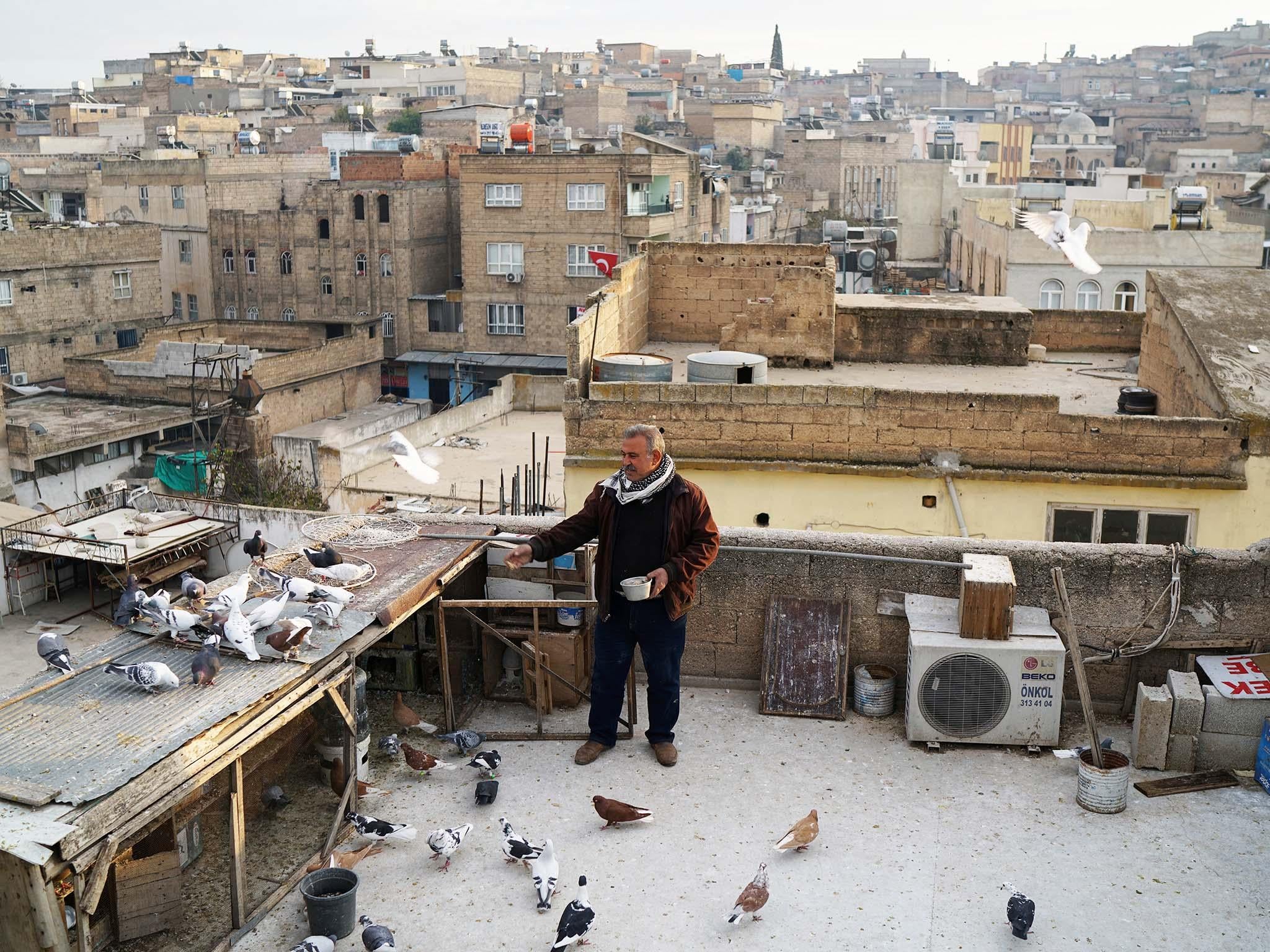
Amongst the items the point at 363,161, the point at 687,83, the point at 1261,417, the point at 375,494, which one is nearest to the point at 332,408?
the point at 363,161

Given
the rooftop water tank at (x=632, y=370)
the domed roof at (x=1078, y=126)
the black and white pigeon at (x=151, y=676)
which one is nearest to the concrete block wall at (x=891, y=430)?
the rooftop water tank at (x=632, y=370)

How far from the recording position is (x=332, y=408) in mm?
43062

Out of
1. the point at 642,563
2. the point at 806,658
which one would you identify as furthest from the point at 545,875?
the point at 806,658

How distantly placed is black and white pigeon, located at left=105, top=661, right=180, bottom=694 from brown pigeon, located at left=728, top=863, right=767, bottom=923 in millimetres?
2840

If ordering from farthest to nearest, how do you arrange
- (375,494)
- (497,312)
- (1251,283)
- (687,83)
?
(687,83)
(497,312)
(375,494)
(1251,283)

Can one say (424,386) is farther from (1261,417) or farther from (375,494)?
(1261,417)

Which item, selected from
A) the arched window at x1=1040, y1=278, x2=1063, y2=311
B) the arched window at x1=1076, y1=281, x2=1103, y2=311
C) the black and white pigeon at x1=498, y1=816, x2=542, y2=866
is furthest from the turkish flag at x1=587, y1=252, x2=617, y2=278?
the black and white pigeon at x1=498, y1=816, x2=542, y2=866

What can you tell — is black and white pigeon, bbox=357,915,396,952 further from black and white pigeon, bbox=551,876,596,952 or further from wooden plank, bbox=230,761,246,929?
black and white pigeon, bbox=551,876,596,952

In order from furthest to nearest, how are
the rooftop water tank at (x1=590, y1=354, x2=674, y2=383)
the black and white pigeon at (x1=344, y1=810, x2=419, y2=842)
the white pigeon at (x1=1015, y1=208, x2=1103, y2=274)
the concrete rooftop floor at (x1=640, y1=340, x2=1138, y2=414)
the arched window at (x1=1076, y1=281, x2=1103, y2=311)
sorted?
the arched window at (x1=1076, y1=281, x2=1103, y2=311)
the white pigeon at (x1=1015, y1=208, x2=1103, y2=274)
the concrete rooftop floor at (x1=640, y1=340, x2=1138, y2=414)
the rooftop water tank at (x1=590, y1=354, x2=674, y2=383)
the black and white pigeon at (x1=344, y1=810, x2=419, y2=842)

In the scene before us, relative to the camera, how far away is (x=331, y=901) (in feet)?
19.4

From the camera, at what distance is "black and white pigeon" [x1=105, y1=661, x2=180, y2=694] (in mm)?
6160

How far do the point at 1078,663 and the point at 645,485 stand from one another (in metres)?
2.63

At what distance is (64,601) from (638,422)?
12484 millimetres

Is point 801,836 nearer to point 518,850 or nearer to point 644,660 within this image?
point 518,850
